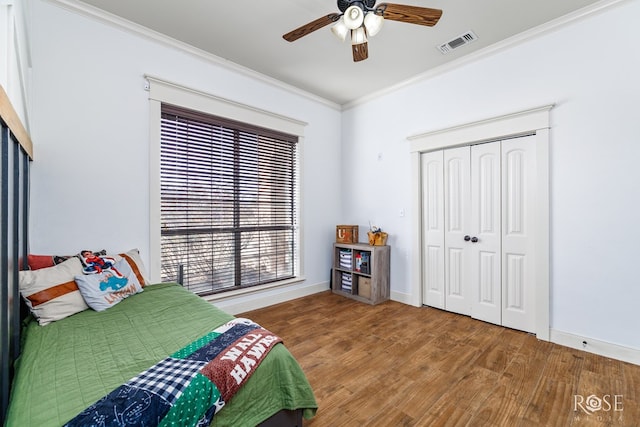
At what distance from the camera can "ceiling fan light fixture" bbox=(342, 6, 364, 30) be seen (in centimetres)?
194

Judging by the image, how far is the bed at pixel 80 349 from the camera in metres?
1.03

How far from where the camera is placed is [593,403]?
70.4 inches

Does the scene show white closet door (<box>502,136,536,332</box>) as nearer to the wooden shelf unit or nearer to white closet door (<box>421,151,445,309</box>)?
white closet door (<box>421,151,445,309</box>)

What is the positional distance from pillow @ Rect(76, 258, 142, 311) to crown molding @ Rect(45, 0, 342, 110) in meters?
2.18

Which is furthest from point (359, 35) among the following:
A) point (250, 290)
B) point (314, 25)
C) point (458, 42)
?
point (250, 290)

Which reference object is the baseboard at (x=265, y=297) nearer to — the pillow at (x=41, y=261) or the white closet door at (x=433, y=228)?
the pillow at (x=41, y=261)

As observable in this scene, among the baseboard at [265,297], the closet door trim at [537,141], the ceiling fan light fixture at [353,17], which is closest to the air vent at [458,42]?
the closet door trim at [537,141]

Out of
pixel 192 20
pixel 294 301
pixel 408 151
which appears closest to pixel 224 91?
pixel 192 20

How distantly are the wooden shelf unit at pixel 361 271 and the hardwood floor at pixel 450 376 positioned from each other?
0.65 meters

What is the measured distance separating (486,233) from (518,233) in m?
0.30

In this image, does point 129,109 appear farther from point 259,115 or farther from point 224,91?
point 259,115

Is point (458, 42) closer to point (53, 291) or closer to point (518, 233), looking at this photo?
point (518, 233)

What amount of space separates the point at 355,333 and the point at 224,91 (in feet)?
10.2

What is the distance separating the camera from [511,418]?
65.7 inches
